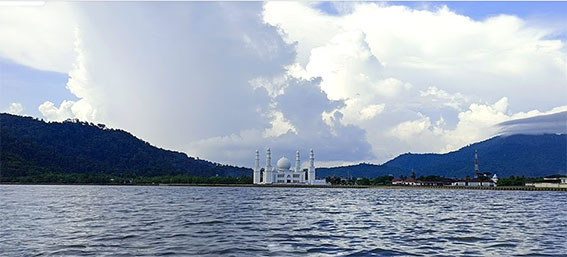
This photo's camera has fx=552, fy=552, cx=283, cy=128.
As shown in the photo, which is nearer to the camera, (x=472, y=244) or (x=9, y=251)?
(x=9, y=251)

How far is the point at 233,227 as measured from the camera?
38.1 metres

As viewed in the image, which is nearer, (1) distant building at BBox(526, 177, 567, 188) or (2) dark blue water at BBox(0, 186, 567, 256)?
(2) dark blue water at BBox(0, 186, 567, 256)

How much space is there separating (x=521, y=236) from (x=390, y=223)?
1064cm

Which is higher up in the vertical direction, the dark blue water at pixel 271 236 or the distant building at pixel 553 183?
the distant building at pixel 553 183

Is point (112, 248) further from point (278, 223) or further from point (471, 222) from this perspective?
point (471, 222)

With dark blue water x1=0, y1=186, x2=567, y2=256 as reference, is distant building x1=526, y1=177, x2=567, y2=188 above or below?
above

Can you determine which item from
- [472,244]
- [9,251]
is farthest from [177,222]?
[472,244]

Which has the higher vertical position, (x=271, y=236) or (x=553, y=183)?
(x=553, y=183)

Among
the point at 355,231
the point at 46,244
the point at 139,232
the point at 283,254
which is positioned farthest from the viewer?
the point at 355,231

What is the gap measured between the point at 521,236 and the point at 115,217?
102 feet

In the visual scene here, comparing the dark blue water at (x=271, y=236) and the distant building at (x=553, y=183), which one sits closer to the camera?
the dark blue water at (x=271, y=236)

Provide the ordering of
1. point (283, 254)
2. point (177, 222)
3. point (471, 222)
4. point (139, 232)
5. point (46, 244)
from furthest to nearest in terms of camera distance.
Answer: point (471, 222) < point (177, 222) < point (139, 232) < point (46, 244) < point (283, 254)

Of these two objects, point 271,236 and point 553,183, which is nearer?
point 271,236

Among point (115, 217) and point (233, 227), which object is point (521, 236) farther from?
point (115, 217)
